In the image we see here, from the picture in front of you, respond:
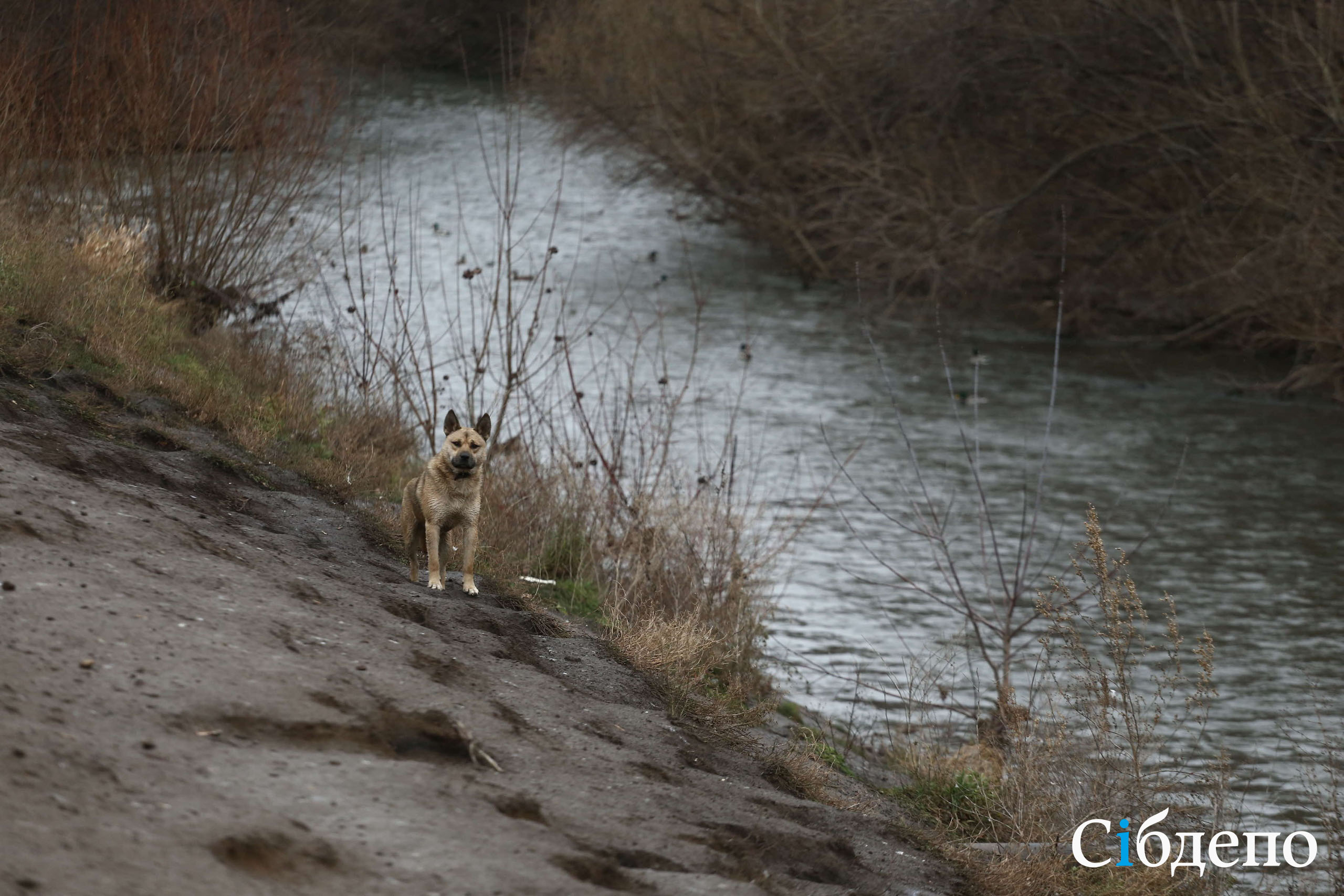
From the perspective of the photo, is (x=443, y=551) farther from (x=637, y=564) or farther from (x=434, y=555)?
(x=637, y=564)

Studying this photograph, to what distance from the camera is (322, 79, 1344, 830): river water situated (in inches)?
483

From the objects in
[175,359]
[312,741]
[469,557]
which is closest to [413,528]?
[469,557]

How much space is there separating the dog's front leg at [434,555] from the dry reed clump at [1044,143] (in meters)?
14.3

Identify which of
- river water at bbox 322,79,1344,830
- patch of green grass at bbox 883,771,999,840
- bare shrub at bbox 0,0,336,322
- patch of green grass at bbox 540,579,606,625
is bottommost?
river water at bbox 322,79,1344,830

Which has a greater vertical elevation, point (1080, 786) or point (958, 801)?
point (1080, 786)

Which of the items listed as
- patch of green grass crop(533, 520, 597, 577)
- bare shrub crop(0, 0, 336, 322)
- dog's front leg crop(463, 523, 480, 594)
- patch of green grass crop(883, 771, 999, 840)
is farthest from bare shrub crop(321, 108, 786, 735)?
bare shrub crop(0, 0, 336, 322)

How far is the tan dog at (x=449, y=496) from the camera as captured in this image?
622 cm

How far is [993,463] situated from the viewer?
1895cm

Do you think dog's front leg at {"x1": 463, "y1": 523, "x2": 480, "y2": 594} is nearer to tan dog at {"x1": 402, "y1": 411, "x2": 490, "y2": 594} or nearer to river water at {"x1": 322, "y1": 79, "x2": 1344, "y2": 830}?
tan dog at {"x1": 402, "y1": 411, "x2": 490, "y2": 594}

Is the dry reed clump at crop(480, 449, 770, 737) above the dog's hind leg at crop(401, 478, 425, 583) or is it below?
below

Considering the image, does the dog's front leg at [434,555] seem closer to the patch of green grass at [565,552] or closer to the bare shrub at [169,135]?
Answer: the patch of green grass at [565,552]

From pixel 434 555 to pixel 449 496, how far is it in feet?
1.25

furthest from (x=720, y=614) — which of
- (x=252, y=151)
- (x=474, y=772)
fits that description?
(x=252, y=151)

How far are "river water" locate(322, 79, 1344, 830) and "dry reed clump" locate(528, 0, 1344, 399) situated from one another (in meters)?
1.15
